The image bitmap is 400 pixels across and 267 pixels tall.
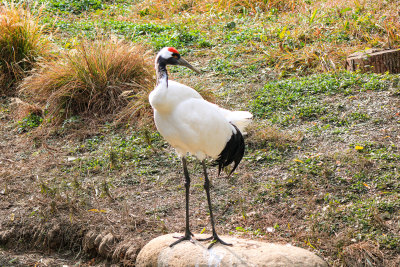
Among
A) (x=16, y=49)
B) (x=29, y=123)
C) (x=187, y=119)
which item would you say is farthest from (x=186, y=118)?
(x=16, y=49)

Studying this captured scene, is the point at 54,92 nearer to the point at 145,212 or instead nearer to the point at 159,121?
the point at 145,212

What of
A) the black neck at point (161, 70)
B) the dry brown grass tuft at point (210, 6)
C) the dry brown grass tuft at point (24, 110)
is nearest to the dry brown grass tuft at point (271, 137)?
the black neck at point (161, 70)

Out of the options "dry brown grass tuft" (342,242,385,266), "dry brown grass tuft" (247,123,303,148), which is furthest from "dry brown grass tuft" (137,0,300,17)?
"dry brown grass tuft" (342,242,385,266)

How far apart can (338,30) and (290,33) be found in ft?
2.40

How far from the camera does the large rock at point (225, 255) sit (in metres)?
4.05

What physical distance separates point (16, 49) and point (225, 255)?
219 inches

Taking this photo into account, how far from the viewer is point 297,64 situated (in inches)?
313

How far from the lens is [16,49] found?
8336 millimetres

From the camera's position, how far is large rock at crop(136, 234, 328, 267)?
13.3 feet

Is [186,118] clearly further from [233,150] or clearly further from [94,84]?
[94,84]

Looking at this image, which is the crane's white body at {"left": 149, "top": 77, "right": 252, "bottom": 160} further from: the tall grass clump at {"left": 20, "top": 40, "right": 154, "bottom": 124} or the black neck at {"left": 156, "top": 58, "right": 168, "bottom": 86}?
the tall grass clump at {"left": 20, "top": 40, "right": 154, "bottom": 124}

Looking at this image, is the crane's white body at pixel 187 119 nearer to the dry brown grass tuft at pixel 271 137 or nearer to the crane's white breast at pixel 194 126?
the crane's white breast at pixel 194 126

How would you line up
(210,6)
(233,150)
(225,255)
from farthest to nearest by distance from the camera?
(210,6) → (233,150) → (225,255)

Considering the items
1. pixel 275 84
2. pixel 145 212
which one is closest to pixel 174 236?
pixel 145 212
